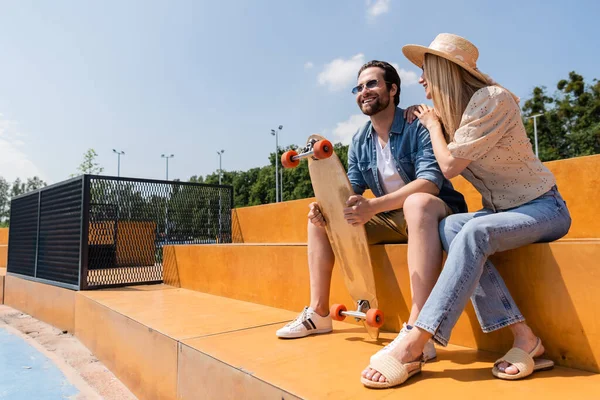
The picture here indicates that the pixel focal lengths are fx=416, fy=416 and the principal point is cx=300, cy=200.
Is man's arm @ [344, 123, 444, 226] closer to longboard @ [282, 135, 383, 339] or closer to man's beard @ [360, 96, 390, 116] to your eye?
longboard @ [282, 135, 383, 339]

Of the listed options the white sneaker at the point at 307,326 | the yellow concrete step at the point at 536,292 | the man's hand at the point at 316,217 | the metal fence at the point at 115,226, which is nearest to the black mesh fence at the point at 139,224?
the metal fence at the point at 115,226

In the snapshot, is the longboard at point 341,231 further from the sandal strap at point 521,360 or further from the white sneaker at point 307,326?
the sandal strap at point 521,360

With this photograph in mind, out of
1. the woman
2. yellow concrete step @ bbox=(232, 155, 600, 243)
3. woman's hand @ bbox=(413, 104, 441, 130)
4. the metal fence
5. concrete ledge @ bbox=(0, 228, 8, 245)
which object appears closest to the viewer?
the woman

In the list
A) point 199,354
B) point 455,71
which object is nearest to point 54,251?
point 199,354

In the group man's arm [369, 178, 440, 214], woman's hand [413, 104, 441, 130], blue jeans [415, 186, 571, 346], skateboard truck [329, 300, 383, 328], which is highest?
woman's hand [413, 104, 441, 130]

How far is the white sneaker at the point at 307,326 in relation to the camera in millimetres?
1822

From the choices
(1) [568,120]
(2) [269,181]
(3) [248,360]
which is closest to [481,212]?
(3) [248,360]

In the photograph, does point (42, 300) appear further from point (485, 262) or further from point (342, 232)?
point (485, 262)

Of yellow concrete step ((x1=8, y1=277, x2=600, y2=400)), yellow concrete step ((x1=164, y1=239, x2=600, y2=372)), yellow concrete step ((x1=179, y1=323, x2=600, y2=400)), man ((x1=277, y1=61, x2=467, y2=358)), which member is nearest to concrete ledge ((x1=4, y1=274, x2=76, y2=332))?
yellow concrete step ((x1=8, y1=277, x2=600, y2=400))

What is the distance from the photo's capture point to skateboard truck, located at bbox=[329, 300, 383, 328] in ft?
5.13

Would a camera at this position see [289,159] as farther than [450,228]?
Yes

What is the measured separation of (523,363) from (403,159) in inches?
34.6

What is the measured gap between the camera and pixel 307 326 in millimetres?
1850

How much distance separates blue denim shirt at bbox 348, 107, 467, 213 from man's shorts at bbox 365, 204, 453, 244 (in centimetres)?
12
